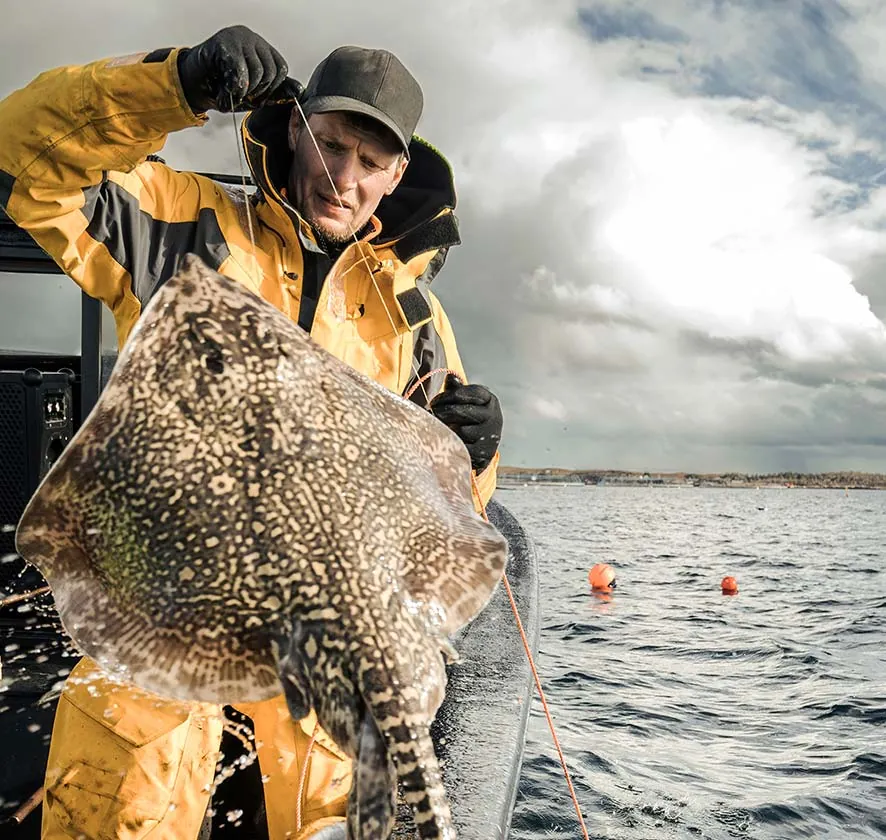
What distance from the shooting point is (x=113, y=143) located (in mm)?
2611

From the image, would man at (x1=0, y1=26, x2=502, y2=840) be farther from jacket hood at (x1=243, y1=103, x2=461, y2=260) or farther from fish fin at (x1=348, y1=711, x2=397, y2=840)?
fish fin at (x1=348, y1=711, x2=397, y2=840)

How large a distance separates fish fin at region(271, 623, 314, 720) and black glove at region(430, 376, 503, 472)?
63.4 inches

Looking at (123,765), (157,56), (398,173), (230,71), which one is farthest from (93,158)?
(123,765)

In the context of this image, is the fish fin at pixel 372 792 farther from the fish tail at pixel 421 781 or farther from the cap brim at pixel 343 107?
the cap brim at pixel 343 107

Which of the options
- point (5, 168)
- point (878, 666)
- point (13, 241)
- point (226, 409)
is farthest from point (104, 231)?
point (878, 666)

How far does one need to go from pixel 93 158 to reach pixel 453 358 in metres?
1.90

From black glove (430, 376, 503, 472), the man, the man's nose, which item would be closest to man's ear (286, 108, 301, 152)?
the man

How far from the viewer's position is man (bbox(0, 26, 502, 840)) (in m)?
2.56

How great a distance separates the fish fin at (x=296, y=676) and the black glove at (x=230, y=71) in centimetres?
168

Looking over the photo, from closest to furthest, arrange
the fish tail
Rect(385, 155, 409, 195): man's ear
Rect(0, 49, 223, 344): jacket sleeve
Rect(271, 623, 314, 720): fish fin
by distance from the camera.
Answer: the fish tail
Rect(271, 623, 314, 720): fish fin
Rect(0, 49, 223, 344): jacket sleeve
Rect(385, 155, 409, 195): man's ear

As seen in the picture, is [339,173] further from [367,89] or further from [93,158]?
[93,158]

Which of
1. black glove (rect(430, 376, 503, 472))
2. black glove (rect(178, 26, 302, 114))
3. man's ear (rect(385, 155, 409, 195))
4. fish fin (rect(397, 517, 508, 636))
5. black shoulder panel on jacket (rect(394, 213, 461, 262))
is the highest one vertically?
man's ear (rect(385, 155, 409, 195))

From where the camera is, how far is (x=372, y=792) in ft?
5.21

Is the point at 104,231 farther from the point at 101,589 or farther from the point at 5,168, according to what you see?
the point at 101,589
